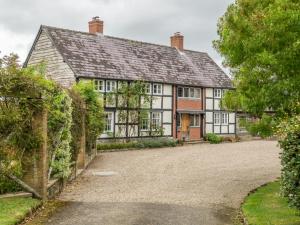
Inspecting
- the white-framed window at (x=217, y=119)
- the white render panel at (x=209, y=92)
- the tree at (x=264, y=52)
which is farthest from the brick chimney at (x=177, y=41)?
the tree at (x=264, y=52)

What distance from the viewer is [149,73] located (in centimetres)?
3588

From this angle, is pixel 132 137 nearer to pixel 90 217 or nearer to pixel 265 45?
pixel 265 45

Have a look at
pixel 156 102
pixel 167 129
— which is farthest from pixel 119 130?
pixel 167 129

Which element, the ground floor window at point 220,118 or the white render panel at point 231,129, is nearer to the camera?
the ground floor window at point 220,118

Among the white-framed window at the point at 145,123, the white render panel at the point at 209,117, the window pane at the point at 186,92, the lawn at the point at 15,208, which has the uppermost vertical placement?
the window pane at the point at 186,92

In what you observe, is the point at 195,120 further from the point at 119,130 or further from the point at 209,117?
the point at 119,130

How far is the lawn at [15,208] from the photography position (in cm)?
902

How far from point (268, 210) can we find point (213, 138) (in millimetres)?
28741

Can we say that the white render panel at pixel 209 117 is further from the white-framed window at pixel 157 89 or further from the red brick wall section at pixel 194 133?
the white-framed window at pixel 157 89

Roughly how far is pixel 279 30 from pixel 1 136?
25.2 ft

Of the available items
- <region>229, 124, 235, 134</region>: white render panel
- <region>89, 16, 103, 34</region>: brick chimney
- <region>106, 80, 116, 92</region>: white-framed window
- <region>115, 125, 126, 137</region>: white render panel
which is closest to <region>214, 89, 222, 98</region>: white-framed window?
<region>229, 124, 235, 134</region>: white render panel

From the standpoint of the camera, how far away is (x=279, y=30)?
12.2m

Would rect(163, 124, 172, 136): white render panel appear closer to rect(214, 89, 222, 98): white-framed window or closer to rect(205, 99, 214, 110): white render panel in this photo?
rect(205, 99, 214, 110): white render panel

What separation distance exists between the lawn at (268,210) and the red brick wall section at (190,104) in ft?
81.7
